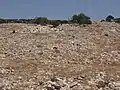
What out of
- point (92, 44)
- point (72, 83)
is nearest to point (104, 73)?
point (72, 83)

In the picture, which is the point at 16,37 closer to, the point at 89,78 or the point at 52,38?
the point at 52,38

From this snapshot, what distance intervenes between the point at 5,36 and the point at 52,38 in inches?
118

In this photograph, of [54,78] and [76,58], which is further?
[76,58]

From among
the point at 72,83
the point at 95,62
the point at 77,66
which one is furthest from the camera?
the point at 95,62

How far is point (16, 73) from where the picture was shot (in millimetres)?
12367

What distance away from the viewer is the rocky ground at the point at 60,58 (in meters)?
10.9

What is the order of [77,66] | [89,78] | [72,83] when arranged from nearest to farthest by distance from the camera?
[72,83], [89,78], [77,66]

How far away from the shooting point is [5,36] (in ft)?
68.8

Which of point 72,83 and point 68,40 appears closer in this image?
point 72,83

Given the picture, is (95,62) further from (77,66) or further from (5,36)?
(5,36)

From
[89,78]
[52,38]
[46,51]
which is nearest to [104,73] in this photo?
[89,78]

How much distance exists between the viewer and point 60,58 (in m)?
14.8

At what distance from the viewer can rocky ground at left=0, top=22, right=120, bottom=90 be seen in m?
10.9

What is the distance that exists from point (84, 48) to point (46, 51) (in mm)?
2009
